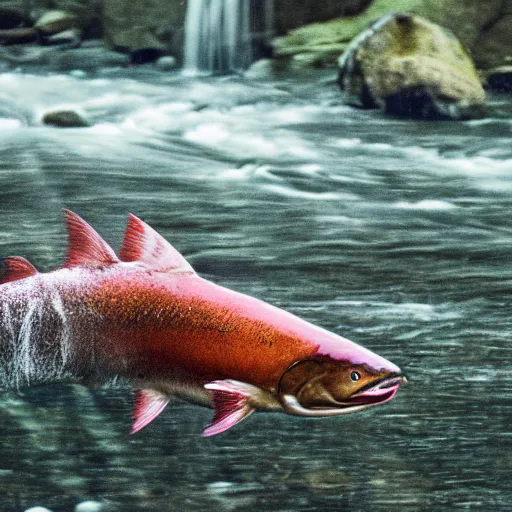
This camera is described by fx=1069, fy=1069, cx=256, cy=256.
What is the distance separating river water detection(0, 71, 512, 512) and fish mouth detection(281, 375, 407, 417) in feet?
0.71

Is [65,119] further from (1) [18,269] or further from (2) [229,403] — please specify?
(2) [229,403]

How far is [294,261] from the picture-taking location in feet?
6.74

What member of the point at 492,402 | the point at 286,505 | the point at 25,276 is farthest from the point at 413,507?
the point at 25,276

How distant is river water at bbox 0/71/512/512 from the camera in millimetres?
1143

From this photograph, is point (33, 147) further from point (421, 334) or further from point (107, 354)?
point (107, 354)

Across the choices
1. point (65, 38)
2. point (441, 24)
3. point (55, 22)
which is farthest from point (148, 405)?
point (55, 22)

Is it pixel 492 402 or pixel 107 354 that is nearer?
pixel 107 354

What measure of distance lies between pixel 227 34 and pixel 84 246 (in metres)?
4.41

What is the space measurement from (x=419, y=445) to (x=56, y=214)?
52.6 inches

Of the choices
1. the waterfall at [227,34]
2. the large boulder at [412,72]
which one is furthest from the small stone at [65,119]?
the waterfall at [227,34]

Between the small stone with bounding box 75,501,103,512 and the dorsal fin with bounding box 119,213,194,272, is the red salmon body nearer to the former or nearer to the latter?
the dorsal fin with bounding box 119,213,194,272

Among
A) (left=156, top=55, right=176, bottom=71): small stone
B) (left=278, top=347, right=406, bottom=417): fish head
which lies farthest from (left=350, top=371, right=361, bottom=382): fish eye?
(left=156, top=55, right=176, bottom=71): small stone

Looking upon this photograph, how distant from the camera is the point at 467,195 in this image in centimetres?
273

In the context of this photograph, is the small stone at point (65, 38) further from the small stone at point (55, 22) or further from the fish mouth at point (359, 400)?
the fish mouth at point (359, 400)
